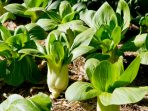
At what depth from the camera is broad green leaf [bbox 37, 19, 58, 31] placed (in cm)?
201

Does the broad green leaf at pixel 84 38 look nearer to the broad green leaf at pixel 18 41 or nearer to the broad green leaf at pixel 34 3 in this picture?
the broad green leaf at pixel 18 41

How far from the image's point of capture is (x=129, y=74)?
141 cm

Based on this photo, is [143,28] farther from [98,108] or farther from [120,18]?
[98,108]

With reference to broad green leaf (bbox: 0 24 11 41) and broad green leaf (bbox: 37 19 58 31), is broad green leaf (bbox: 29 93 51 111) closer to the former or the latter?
broad green leaf (bbox: 0 24 11 41)

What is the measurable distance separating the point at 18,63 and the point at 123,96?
657 millimetres

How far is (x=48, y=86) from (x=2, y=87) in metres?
0.24

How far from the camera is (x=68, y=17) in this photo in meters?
2.04

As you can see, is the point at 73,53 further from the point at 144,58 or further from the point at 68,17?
the point at 68,17

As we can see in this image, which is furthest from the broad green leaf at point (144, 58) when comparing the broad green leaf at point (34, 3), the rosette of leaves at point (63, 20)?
the broad green leaf at point (34, 3)

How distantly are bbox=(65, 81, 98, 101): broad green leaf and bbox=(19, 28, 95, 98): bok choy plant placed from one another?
20cm

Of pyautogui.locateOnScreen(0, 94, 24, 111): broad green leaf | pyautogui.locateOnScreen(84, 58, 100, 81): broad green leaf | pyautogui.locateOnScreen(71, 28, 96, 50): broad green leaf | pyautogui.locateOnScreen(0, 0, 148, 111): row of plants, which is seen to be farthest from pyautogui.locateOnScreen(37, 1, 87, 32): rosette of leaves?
pyautogui.locateOnScreen(0, 94, 24, 111): broad green leaf

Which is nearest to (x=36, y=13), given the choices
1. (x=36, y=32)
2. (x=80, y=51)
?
(x=36, y=32)

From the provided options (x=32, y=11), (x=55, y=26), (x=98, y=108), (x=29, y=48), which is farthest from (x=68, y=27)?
(x=98, y=108)

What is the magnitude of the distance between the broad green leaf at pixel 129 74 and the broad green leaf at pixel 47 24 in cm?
66
